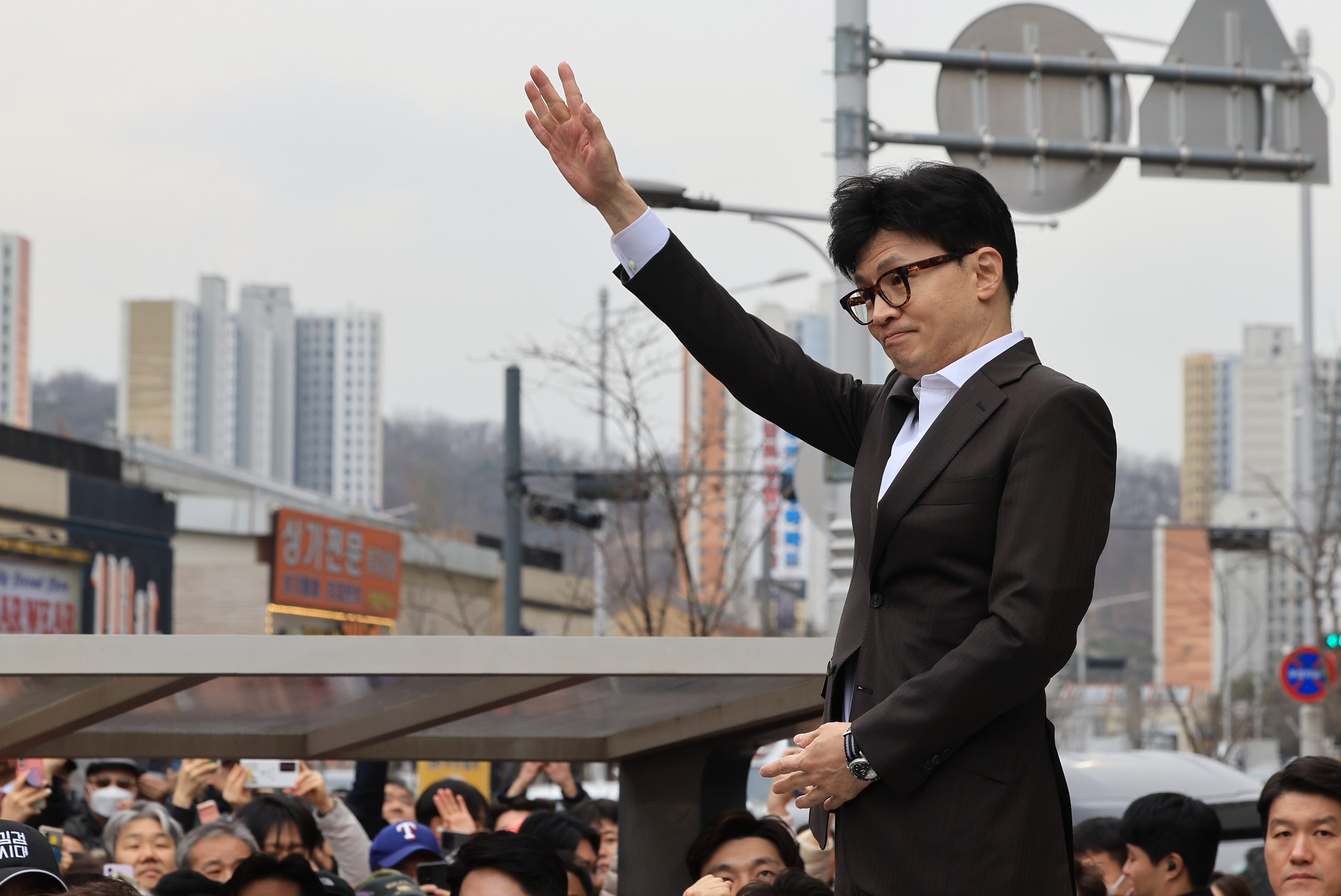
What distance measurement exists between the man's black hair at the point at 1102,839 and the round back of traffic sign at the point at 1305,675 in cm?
978

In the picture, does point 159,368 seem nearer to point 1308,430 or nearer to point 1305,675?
point 1308,430

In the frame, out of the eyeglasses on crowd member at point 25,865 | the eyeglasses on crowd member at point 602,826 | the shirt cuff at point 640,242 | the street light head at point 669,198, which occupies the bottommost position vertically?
the eyeglasses on crowd member at point 602,826

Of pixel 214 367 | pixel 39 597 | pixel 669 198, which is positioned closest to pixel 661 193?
pixel 669 198

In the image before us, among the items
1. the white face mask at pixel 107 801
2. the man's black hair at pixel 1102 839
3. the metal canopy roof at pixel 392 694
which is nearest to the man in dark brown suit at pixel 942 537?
the metal canopy roof at pixel 392 694

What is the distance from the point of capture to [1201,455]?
95250 millimetres

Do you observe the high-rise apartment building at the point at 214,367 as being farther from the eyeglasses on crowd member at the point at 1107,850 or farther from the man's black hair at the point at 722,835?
the man's black hair at the point at 722,835

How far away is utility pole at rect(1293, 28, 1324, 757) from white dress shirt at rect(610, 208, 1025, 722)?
15.2 metres

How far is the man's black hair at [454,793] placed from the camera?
25.9 feet

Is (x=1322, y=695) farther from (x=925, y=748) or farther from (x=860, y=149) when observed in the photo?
(x=925, y=748)

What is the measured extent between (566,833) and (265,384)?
10092 cm

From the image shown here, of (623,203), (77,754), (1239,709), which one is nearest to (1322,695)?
(77,754)

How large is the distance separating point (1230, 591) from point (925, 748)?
68.6m

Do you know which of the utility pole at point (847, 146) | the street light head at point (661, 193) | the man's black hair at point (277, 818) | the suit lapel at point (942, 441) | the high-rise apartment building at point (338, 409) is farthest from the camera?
the high-rise apartment building at point (338, 409)

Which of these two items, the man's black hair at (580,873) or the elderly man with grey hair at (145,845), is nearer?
the man's black hair at (580,873)
